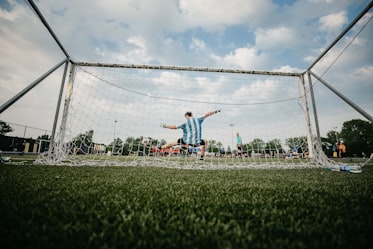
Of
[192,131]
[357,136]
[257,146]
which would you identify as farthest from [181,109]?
[357,136]

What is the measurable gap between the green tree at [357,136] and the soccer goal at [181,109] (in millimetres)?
45406

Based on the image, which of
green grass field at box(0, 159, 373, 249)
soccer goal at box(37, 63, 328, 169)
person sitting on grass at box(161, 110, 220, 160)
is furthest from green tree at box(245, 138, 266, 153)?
green grass field at box(0, 159, 373, 249)

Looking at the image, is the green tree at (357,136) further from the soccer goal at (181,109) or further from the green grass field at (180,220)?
the green grass field at (180,220)

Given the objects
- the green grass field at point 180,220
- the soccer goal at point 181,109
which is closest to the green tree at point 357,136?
the soccer goal at point 181,109

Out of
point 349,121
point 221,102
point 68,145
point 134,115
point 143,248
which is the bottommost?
point 143,248

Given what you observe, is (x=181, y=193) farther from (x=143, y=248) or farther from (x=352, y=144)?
(x=352, y=144)

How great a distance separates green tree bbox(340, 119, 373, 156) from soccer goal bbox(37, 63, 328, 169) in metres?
45.4

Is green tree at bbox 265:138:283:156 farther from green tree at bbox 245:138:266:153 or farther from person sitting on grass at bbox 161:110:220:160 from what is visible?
person sitting on grass at bbox 161:110:220:160

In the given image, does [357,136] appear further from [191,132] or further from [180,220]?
[180,220]

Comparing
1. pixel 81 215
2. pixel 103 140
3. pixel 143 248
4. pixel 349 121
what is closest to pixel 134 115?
pixel 103 140

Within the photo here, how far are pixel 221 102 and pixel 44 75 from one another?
5.63 metres

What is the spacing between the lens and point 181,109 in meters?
7.13

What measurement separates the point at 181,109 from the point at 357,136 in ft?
187

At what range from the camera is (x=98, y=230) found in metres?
0.96
